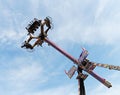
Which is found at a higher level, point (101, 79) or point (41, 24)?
point (41, 24)

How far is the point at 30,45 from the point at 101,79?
42.3 ft

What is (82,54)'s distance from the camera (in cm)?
4012

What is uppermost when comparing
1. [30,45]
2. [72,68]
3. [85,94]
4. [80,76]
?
[30,45]

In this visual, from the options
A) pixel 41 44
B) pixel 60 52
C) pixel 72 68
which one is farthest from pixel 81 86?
pixel 41 44

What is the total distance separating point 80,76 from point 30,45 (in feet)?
32.7

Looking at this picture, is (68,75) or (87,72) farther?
(68,75)

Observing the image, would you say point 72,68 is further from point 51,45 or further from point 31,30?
point 31,30

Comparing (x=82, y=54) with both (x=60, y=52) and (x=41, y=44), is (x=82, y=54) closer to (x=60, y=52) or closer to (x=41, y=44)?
(x=60, y=52)

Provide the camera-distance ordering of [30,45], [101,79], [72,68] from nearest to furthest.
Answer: [101,79]
[72,68]
[30,45]

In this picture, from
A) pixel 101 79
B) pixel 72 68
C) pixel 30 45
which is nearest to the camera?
pixel 101 79

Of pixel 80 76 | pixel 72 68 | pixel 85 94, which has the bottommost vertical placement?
pixel 85 94

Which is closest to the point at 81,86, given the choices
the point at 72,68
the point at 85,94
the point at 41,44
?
the point at 85,94

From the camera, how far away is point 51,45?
44.7 metres

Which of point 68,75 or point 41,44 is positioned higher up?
point 41,44
